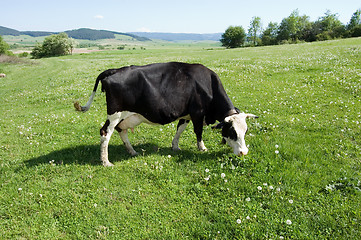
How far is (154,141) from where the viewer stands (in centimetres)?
866

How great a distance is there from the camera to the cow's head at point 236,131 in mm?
6492

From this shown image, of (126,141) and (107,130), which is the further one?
(126,141)

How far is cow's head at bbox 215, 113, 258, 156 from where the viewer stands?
21.3 ft

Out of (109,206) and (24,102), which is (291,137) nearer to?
(109,206)

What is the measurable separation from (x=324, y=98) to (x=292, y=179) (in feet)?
25.1

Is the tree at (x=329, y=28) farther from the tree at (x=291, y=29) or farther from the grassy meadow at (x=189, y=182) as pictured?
the grassy meadow at (x=189, y=182)

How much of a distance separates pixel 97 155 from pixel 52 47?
316 feet

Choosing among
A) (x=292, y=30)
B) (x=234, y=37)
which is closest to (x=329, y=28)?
(x=292, y=30)

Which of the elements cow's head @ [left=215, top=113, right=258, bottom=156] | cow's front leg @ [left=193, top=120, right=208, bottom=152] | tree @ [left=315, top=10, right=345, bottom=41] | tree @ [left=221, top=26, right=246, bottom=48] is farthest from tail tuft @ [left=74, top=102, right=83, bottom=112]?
tree @ [left=221, top=26, right=246, bottom=48]

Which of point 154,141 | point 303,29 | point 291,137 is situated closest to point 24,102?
point 154,141

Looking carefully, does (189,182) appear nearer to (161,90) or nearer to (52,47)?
(161,90)

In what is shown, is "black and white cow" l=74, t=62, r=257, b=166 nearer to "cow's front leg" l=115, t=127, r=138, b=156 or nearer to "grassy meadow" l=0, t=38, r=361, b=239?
"cow's front leg" l=115, t=127, r=138, b=156

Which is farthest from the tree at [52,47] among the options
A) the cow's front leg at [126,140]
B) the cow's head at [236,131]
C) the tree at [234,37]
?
the cow's head at [236,131]

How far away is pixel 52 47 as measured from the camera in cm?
8819
